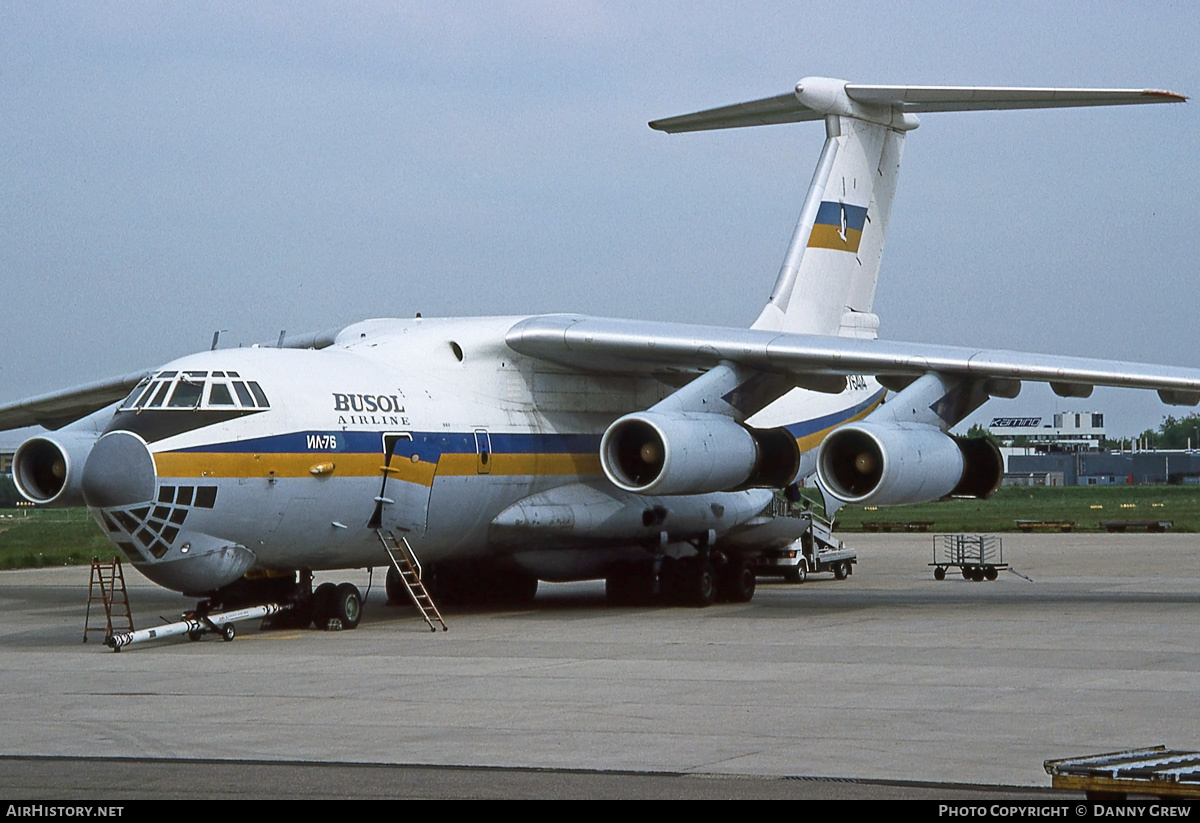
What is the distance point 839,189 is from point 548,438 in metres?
5.52

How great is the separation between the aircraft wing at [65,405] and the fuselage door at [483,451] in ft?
16.6

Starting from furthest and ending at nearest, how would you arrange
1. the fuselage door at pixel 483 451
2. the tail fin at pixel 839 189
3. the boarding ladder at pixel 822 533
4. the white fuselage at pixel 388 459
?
Answer: the boarding ladder at pixel 822 533, the tail fin at pixel 839 189, the fuselage door at pixel 483 451, the white fuselage at pixel 388 459

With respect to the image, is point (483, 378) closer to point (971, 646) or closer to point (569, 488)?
point (569, 488)

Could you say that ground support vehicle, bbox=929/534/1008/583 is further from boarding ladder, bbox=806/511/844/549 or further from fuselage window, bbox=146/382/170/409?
fuselage window, bbox=146/382/170/409

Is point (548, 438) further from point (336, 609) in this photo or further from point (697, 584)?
point (336, 609)

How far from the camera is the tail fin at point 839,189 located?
1972 cm

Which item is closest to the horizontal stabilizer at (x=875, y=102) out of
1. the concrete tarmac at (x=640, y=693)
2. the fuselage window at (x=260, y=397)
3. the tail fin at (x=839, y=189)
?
the tail fin at (x=839, y=189)

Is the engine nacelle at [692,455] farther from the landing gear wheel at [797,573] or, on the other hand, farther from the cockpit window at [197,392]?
the landing gear wheel at [797,573]

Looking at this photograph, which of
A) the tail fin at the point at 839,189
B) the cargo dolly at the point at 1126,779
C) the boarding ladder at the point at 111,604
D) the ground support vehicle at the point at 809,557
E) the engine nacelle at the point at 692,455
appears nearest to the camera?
the cargo dolly at the point at 1126,779

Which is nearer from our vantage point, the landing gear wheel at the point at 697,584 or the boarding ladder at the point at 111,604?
the boarding ladder at the point at 111,604

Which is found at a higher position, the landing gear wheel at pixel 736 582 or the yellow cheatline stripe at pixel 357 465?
the yellow cheatline stripe at pixel 357 465

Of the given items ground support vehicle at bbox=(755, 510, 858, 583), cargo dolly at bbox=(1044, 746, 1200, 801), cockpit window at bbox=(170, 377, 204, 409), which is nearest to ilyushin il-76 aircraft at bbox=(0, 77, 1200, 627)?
cockpit window at bbox=(170, 377, 204, 409)

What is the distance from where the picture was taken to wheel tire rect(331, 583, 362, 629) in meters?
15.4
